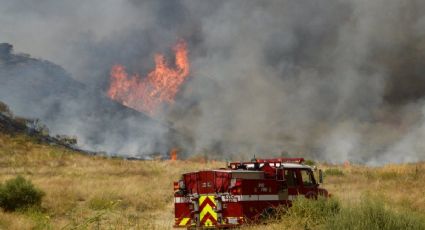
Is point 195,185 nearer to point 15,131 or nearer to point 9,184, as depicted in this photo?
point 9,184

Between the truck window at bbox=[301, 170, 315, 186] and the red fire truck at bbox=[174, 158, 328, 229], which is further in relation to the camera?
the truck window at bbox=[301, 170, 315, 186]

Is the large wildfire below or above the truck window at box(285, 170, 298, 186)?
above

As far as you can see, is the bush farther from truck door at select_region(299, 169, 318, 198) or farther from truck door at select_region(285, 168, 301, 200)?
truck door at select_region(299, 169, 318, 198)

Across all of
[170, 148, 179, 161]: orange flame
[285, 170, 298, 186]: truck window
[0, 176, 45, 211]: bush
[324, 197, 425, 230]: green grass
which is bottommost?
[324, 197, 425, 230]: green grass

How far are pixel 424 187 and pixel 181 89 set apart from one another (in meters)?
95.0

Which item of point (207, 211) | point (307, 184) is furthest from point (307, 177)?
point (207, 211)

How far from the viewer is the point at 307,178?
45.7 feet

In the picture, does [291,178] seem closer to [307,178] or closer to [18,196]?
[307,178]

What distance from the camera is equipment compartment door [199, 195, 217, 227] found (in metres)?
12.2

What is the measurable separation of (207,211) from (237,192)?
1194mm

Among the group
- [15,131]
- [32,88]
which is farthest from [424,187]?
[32,88]

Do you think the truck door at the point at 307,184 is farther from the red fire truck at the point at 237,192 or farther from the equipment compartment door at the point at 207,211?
the equipment compartment door at the point at 207,211

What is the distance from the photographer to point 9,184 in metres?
16.8

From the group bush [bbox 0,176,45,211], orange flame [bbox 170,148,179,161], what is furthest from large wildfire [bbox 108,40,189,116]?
bush [bbox 0,176,45,211]
